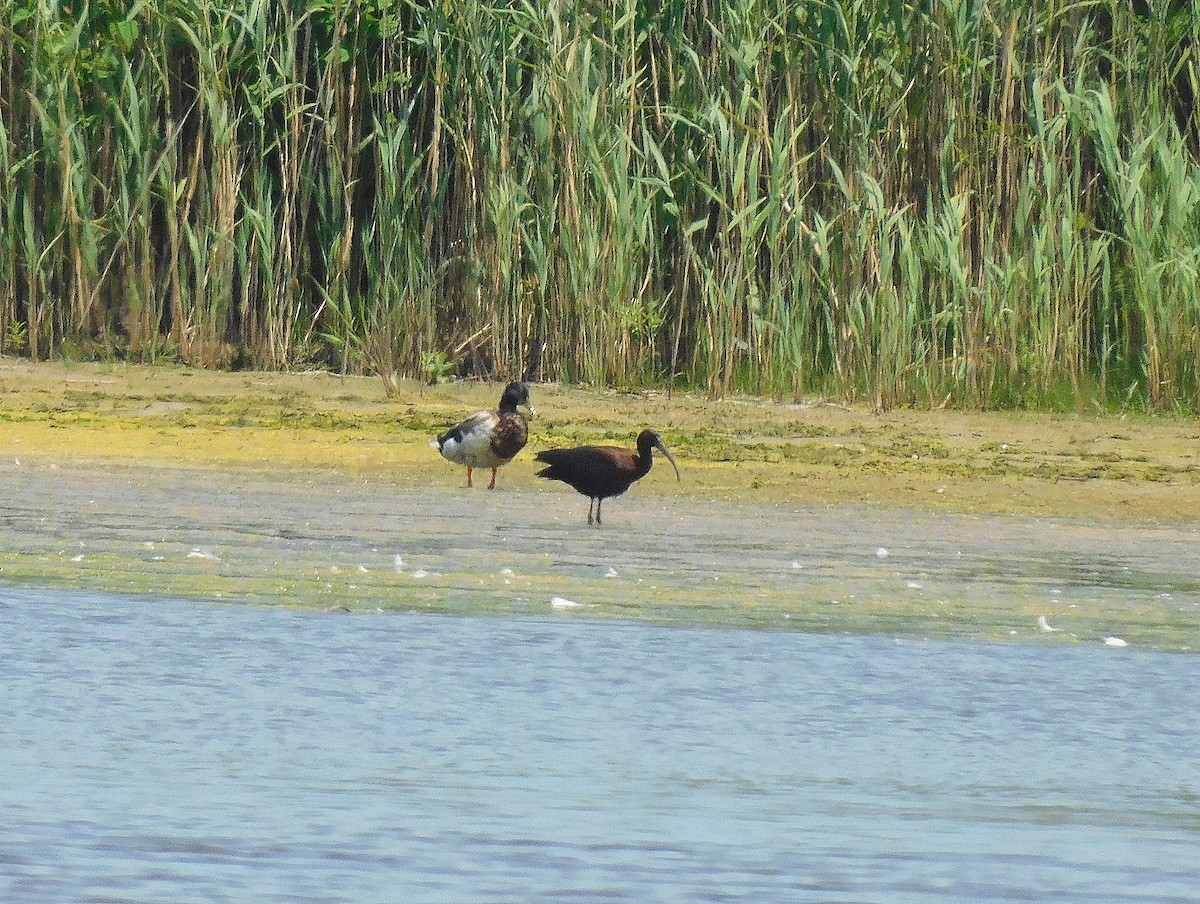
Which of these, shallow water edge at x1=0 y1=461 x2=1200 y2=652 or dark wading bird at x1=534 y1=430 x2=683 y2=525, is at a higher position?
dark wading bird at x1=534 y1=430 x2=683 y2=525

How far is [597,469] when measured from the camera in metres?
8.75

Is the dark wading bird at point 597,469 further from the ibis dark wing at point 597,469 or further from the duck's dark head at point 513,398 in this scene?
the duck's dark head at point 513,398

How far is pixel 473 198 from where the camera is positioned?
12.5 m

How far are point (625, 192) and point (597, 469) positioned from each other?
3472 millimetres

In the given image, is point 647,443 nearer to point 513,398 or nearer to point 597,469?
point 597,469

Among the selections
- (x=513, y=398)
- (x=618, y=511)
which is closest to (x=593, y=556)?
(x=618, y=511)

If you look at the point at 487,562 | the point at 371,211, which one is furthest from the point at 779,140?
the point at 487,562

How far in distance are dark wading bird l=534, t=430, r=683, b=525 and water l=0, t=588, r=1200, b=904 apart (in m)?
2.47

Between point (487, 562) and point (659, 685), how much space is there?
210 cm

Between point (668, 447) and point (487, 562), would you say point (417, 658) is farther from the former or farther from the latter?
point (668, 447)

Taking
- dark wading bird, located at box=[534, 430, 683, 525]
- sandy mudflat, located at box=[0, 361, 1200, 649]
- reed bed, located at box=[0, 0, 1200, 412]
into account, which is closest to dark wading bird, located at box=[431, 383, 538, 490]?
sandy mudflat, located at box=[0, 361, 1200, 649]

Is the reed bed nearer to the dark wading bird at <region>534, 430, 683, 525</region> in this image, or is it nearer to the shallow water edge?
the shallow water edge

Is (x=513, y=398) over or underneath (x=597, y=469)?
over

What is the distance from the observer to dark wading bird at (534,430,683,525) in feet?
28.7
